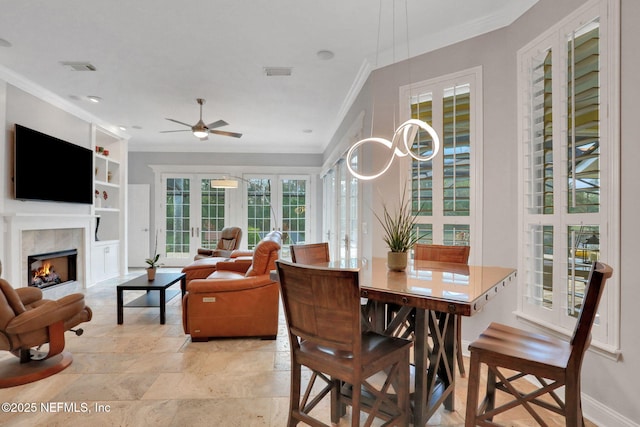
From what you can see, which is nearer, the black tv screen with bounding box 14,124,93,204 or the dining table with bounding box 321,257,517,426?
the dining table with bounding box 321,257,517,426

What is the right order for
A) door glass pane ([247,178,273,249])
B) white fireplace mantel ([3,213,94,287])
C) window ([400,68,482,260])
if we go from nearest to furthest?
1. window ([400,68,482,260])
2. white fireplace mantel ([3,213,94,287])
3. door glass pane ([247,178,273,249])

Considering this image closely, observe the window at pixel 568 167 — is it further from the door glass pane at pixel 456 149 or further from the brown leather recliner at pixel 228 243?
the brown leather recliner at pixel 228 243

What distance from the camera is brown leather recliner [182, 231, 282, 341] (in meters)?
3.00

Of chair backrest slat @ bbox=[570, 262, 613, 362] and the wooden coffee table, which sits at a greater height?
chair backrest slat @ bbox=[570, 262, 613, 362]

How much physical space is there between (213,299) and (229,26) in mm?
2422

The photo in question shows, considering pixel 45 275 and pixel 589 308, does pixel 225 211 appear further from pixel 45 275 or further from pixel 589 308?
pixel 589 308

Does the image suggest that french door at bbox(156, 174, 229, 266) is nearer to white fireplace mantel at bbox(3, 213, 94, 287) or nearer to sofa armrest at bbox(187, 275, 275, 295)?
white fireplace mantel at bbox(3, 213, 94, 287)

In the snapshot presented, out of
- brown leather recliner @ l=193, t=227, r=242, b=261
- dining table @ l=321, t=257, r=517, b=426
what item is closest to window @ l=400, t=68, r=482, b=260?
dining table @ l=321, t=257, r=517, b=426

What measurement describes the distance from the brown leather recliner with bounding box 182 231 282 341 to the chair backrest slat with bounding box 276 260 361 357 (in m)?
1.63

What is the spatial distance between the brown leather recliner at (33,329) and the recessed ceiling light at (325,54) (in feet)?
9.85

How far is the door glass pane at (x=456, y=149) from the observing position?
2.88 m

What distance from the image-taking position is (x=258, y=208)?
771 centimetres

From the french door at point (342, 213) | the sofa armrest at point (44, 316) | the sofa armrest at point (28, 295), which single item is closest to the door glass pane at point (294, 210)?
the french door at point (342, 213)

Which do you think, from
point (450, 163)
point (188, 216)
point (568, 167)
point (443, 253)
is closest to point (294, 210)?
point (188, 216)
